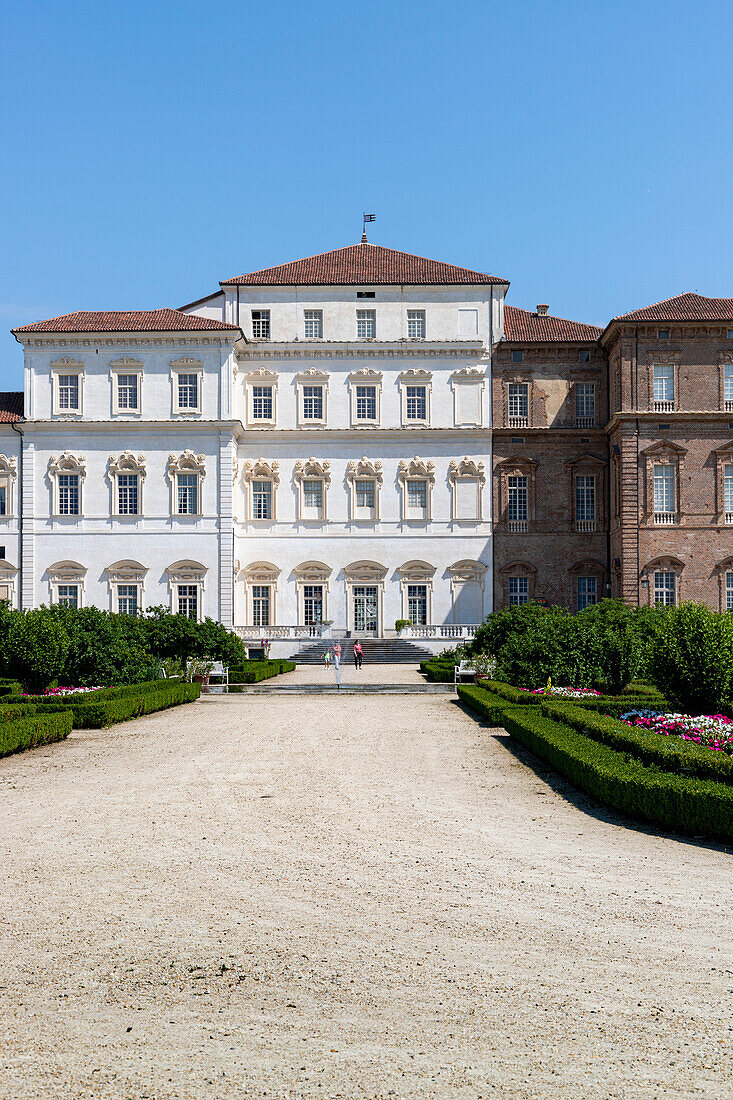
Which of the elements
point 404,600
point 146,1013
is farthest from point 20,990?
point 404,600

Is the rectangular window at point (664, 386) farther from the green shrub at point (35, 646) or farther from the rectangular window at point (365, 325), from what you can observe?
the green shrub at point (35, 646)

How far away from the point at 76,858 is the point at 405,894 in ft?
9.18

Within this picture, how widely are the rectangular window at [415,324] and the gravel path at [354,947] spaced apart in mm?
35835

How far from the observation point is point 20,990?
16.7 feet

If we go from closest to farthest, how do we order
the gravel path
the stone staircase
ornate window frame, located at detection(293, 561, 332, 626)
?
1. the gravel path
2. the stone staircase
3. ornate window frame, located at detection(293, 561, 332, 626)

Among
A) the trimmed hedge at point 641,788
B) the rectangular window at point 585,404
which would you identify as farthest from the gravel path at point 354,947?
the rectangular window at point 585,404

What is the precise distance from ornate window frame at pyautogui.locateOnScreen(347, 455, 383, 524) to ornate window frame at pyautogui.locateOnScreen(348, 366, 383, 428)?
68.4 inches

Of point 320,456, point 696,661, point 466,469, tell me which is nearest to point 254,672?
point 696,661

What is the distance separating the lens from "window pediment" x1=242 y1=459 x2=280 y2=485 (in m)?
44.0

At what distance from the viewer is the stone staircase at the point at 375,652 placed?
39938 mm

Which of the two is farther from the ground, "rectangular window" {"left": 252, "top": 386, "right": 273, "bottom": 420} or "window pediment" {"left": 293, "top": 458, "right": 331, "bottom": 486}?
"rectangular window" {"left": 252, "top": 386, "right": 273, "bottom": 420}

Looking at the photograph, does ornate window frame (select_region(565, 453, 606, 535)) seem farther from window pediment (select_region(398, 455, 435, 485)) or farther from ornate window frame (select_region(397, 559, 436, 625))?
ornate window frame (select_region(397, 559, 436, 625))

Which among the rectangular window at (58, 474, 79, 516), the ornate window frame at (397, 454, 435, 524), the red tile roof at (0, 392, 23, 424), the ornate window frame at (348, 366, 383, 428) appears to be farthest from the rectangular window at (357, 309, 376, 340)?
the red tile roof at (0, 392, 23, 424)

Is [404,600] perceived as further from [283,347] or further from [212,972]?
[212,972]
